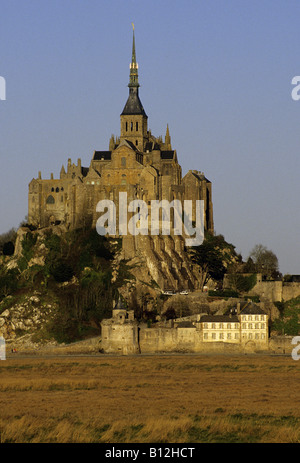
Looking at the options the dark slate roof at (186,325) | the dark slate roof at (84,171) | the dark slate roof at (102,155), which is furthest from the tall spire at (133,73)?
the dark slate roof at (186,325)

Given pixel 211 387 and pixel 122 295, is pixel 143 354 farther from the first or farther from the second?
pixel 211 387

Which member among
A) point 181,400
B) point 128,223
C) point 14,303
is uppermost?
point 128,223

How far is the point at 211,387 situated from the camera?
6962cm

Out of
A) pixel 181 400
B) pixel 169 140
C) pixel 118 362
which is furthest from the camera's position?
pixel 169 140

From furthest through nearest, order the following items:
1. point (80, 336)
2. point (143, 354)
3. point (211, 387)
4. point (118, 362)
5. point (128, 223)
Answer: point (128, 223)
point (80, 336)
point (143, 354)
point (118, 362)
point (211, 387)

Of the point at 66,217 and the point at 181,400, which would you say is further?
the point at 66,217

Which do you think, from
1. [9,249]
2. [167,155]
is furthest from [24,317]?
[167,155]

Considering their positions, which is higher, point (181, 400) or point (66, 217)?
point (66, 217)

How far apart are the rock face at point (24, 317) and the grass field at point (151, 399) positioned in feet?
30.1

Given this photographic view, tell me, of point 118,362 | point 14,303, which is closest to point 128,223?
point 14,303

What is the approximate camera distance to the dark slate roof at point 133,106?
126375 millimetres

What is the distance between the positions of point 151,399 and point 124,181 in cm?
5868

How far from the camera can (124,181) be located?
391 ft

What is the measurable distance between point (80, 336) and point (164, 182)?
26.2 m
